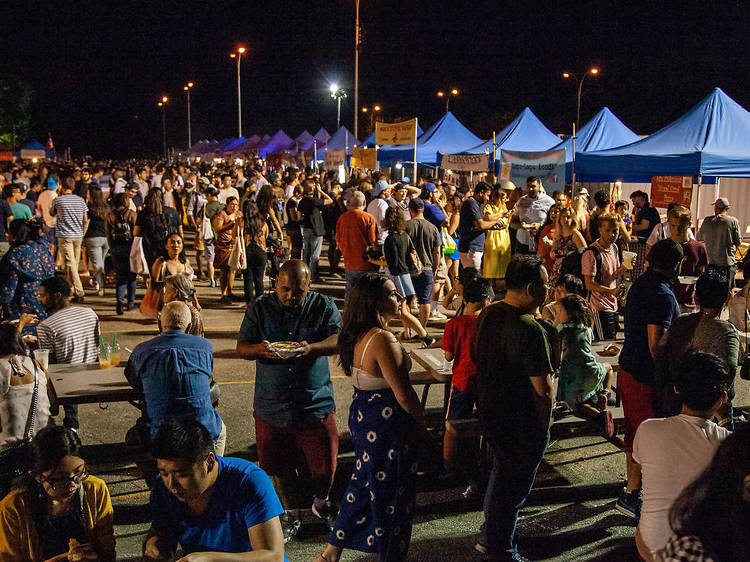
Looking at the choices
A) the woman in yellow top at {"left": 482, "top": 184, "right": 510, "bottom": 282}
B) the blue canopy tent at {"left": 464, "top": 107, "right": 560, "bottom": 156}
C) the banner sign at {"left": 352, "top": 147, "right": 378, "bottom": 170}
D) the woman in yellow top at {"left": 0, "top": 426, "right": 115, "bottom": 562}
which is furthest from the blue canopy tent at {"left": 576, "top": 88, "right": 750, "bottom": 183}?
the woman in yellow top at {"left": 0, "top": 426, "right": 115, "bottom": 562}

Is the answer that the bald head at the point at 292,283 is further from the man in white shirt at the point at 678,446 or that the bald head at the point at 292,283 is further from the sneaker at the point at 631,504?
the sneaker at the point at 631,504

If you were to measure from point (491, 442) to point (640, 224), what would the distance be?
922 cm

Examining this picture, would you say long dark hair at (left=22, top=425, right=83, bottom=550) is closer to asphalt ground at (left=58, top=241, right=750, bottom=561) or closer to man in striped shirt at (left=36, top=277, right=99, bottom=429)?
asphalt ground at (left=58, top=241, right=750, bottom=561)

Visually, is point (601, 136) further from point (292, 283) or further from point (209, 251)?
point (292, 283)

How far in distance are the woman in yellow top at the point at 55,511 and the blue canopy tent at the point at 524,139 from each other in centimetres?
1748

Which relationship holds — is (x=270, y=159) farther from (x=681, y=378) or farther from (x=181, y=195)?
(x=681, y=378)

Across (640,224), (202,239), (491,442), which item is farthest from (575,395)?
(202,239)

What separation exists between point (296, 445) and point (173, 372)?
37.9 inches

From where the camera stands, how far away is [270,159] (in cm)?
3438

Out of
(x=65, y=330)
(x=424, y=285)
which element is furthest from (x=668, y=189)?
(x=65, y=330)

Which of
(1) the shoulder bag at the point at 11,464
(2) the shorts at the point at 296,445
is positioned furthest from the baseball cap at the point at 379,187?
(1) the shoulder bag at the point at 11,464

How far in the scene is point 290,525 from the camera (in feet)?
15.5

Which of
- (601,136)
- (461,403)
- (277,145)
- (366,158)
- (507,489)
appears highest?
(277,145)

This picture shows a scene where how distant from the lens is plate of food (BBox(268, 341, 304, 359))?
14.1ft
